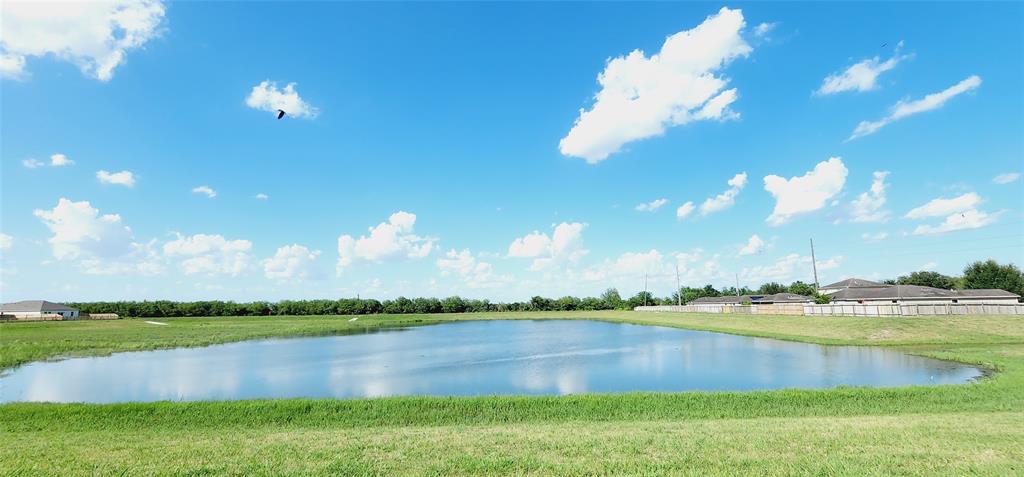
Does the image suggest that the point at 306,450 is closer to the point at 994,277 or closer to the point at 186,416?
the point at 186,416

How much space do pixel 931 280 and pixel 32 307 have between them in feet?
694

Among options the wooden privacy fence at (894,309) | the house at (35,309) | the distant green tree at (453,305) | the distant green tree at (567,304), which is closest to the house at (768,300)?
the distant green tree at (567,304)

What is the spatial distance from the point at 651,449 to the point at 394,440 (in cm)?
503

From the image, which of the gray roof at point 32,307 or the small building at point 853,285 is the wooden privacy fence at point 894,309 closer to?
the small building at point 853,285

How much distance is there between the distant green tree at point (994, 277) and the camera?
8431cm

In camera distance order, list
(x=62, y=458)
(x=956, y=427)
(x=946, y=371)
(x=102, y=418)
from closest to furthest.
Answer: (x=62, y=458)
(x=956, y=427)
(x=102, y=418)
(x=946, y=371)

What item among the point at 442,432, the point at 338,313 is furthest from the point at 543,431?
the point at 338,313

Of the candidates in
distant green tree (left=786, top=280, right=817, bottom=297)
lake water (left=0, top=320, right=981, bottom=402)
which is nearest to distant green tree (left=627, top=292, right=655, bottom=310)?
distant green tree (left=786, top=280, right=817, bottom=297)

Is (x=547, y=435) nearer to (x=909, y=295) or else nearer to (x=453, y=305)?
(x=909, y=295)

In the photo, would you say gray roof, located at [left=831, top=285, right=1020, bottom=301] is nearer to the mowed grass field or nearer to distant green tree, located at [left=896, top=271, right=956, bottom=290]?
distant green tree, located at [left=896, top=271, right=956, bottom=290]

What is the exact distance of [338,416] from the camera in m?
15.3

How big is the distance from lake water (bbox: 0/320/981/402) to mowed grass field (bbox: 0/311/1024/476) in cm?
430

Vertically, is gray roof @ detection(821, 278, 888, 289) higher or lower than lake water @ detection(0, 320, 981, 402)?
higher

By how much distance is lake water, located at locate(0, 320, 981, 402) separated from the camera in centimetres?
2108
